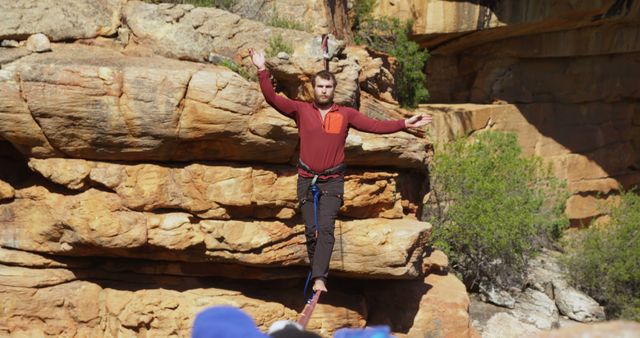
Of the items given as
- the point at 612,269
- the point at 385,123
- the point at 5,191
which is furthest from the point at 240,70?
the point at 612,269

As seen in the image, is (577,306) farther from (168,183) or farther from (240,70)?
(168,183)

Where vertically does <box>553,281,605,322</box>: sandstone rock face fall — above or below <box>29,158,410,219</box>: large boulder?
below

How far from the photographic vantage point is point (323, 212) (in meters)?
5.68

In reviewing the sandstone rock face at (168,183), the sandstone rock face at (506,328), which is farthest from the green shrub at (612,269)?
the sandstone rock face at (168,183)

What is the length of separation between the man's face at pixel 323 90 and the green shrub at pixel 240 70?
1.89 m

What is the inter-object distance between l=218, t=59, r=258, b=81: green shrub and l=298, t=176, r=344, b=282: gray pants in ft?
6.00

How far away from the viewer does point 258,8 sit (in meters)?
8.78

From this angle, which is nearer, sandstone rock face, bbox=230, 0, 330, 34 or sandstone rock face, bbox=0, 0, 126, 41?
sandstone rock face, bbox=0, 0, 126, 41

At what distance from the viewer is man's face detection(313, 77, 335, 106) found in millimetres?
5211

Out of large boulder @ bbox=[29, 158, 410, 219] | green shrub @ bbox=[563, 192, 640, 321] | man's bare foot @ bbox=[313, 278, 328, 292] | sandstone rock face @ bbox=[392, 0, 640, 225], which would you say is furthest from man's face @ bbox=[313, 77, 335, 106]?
sandstone rock face @ bbox=[392, 0, 640, 225]

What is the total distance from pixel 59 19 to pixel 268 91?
3350mm

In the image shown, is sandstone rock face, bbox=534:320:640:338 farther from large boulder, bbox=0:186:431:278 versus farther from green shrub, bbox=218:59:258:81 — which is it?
green shrub, bbox=218:59:258:81

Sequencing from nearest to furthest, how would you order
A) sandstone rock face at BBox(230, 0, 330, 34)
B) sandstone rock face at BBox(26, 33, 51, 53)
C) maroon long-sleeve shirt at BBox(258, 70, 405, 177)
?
maroon long-sleeve shirt at BBox(258, 70, 405, 177) → sandstone rock face at BBox(26, 33, 51, 53) → sandstone rock face at BBox(230, 0, 330, 34)

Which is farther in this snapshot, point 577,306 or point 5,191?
point 577,306
